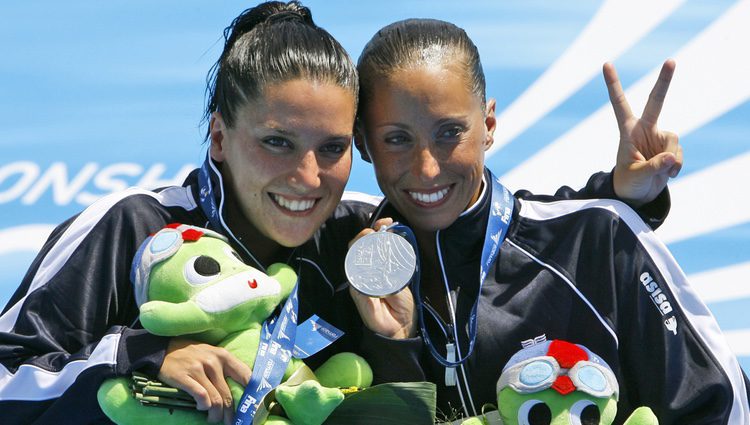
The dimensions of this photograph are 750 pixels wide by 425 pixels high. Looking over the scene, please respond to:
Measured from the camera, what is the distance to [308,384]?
3.09 metres

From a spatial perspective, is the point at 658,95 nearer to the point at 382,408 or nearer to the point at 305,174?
the point at 305,174

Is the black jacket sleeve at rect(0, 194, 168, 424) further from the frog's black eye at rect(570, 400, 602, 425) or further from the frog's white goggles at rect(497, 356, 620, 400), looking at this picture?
the frog's black eye at rect(570, 400, 602, 425)

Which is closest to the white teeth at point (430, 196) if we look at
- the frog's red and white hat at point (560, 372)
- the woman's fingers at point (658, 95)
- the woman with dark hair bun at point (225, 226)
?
the woman with dark hair bun at point (225, 226)

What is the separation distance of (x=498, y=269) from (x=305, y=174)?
661 mm

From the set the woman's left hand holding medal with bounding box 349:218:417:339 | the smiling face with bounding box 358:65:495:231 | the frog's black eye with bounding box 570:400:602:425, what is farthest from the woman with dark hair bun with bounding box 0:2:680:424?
the frog's black eye with bounding box 570:400:602:425

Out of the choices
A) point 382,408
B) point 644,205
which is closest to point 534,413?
point 382,408

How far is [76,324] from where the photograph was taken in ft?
11.2

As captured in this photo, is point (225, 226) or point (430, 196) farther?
point (430, 196)

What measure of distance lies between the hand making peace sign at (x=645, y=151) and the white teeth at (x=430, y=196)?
547mm

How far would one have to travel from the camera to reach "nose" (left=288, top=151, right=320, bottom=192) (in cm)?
350

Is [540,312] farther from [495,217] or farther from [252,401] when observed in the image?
[252,401]

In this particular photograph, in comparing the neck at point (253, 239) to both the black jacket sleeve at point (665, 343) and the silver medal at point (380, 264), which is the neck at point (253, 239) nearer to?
the silver medal at point (380, 264)

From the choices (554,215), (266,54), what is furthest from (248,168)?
(554,215)

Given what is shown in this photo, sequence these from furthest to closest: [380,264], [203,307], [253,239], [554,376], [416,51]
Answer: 1. [253,239]
2. [416,51]
3. [380,264]
4. [554,376]
5. [203,307]
